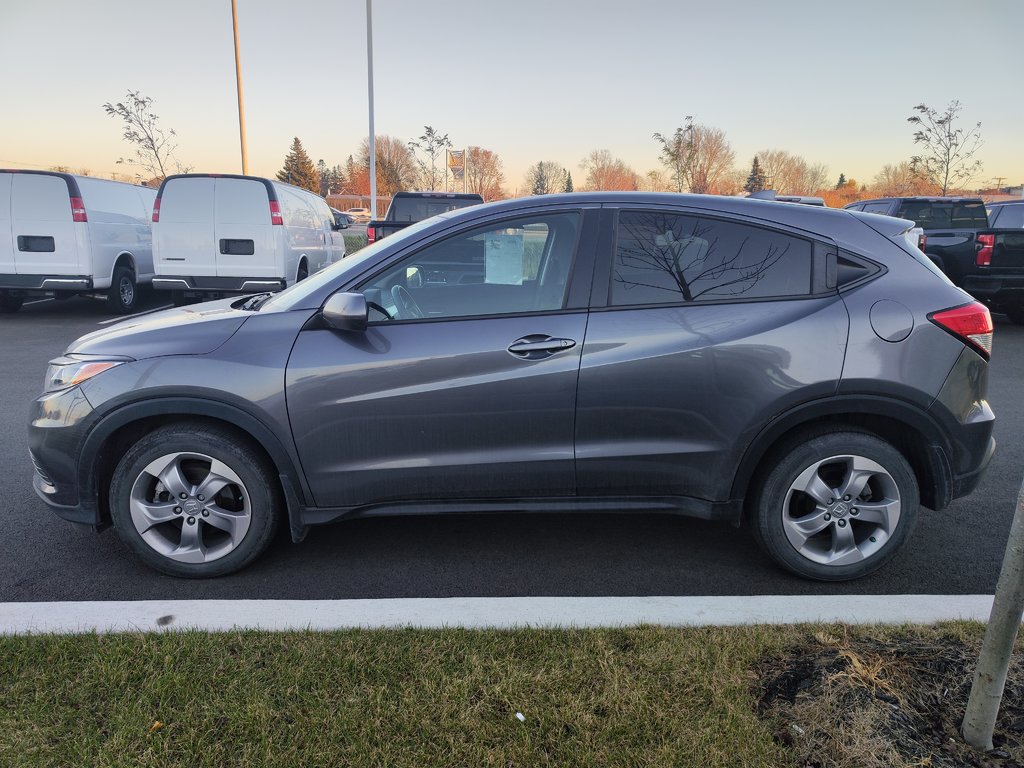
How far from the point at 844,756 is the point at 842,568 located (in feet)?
4.66

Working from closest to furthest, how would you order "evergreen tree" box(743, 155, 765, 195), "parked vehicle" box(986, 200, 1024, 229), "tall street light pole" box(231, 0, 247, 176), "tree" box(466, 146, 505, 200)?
1. "parked vehicle" box(986, 200, 1024, 229)
2. "tall street light pole" box(231, 0, 247, 176)
3. "tree" box(466, 146, 505, 200)
4. "evergreen tree" box(743, 155, 765, 195)

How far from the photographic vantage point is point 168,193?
10766 millimetres

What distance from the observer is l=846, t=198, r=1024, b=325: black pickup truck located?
10.8 metres

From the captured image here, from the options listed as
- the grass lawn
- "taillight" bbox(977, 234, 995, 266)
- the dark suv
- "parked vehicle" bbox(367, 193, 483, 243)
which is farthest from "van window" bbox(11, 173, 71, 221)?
"taillight" bbox(977, 234, 995, 266)

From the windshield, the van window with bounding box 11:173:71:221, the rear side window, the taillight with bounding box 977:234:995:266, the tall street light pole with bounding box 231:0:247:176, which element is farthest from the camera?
the tall street light pole with bounding box 231:0:247:176

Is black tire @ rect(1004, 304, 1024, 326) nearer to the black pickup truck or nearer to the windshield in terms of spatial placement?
the black pickup truck

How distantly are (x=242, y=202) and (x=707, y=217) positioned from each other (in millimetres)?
8987

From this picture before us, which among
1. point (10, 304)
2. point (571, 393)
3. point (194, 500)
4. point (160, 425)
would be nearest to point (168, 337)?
point (160, 425)

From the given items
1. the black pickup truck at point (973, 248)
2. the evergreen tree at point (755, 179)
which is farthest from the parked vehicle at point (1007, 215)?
the evergreen tree at point (755, 179)

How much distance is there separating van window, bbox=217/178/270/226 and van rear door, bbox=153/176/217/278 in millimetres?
170

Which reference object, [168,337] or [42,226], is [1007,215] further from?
[42,226]

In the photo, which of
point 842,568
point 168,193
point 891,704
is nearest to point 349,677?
point 891,704

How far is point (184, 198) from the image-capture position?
35.4ft

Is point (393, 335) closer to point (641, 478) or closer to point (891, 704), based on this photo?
point (641, 478)
